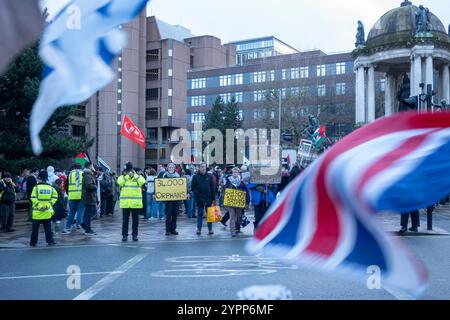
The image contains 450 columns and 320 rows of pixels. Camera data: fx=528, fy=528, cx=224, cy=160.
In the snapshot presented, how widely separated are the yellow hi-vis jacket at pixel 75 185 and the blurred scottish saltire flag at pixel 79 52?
39.9 ft

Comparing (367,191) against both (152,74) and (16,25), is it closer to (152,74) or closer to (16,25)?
(16,25)

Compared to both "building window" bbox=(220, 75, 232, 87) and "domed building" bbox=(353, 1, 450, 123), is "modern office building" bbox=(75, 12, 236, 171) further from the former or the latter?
"domed building" bbox=(353, 1, 450, 123)

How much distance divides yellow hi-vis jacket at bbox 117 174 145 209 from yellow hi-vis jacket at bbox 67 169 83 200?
7.20 ft

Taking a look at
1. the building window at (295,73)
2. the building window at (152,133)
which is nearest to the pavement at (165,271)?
the building window at (295,73)

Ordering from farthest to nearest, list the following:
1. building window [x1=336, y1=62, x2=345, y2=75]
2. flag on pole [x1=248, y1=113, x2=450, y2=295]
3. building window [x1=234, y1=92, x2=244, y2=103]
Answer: building window [x1=234, y1=92, x2=244, y2=103]
building window [x1=336, y1=62, x2=345, y2=75]
flag on pole [x1=248, y1=113, x2=450, y2=295]

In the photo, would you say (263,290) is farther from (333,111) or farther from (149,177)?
(333,111)

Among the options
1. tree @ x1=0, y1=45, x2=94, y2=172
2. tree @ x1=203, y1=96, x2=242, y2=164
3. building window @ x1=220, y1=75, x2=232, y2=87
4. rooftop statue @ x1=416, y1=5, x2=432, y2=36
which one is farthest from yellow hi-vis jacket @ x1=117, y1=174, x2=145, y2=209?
building window @ x1=220, y1=75, x2=232, y2=87

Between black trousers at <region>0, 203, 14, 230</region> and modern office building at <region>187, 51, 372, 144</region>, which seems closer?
black trousers at <region>0, 203, 14, 230</region>

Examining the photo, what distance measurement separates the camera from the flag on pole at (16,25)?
8.12 feet

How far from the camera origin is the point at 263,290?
3.10 metres

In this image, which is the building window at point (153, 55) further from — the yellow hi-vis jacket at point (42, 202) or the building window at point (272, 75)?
the yellow hi-vis jacket at point (42, 202)

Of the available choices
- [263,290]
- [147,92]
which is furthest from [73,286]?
[147,92]

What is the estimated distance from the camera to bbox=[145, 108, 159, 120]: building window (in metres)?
77.1

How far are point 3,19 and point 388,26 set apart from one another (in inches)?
1318
